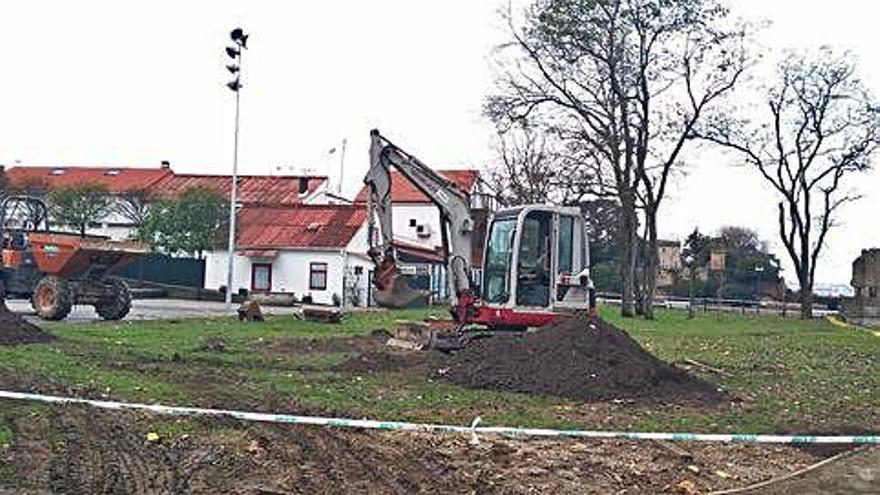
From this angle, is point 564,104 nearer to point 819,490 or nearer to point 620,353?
point 620,353

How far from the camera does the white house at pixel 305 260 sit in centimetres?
5369

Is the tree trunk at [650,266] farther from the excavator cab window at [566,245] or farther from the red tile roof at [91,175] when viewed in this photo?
the red tile roof at [91,175]

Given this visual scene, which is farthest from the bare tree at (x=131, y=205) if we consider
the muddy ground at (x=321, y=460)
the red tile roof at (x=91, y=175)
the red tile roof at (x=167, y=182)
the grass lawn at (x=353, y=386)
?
the muddy ground at (x=321, y=460)

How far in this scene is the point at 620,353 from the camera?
16203 mm

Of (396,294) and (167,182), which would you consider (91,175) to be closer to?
(167,182)

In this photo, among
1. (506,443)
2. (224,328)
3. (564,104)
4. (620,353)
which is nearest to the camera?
(506,443)

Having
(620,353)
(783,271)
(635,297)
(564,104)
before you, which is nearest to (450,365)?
(620,353)

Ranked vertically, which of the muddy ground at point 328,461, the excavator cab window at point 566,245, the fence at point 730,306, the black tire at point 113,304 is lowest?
the muddy ground at point 328,461

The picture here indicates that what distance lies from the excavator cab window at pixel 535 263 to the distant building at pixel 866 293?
32923mm

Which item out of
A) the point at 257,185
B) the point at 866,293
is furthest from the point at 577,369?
the point at 257,185

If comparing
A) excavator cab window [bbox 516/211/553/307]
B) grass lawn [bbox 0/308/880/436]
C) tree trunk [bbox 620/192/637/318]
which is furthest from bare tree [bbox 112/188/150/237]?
excavator cab window [bbox 516/211/553/307]

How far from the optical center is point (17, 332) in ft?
62.6

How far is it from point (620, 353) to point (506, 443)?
5.79 meters

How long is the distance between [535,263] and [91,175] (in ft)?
209
